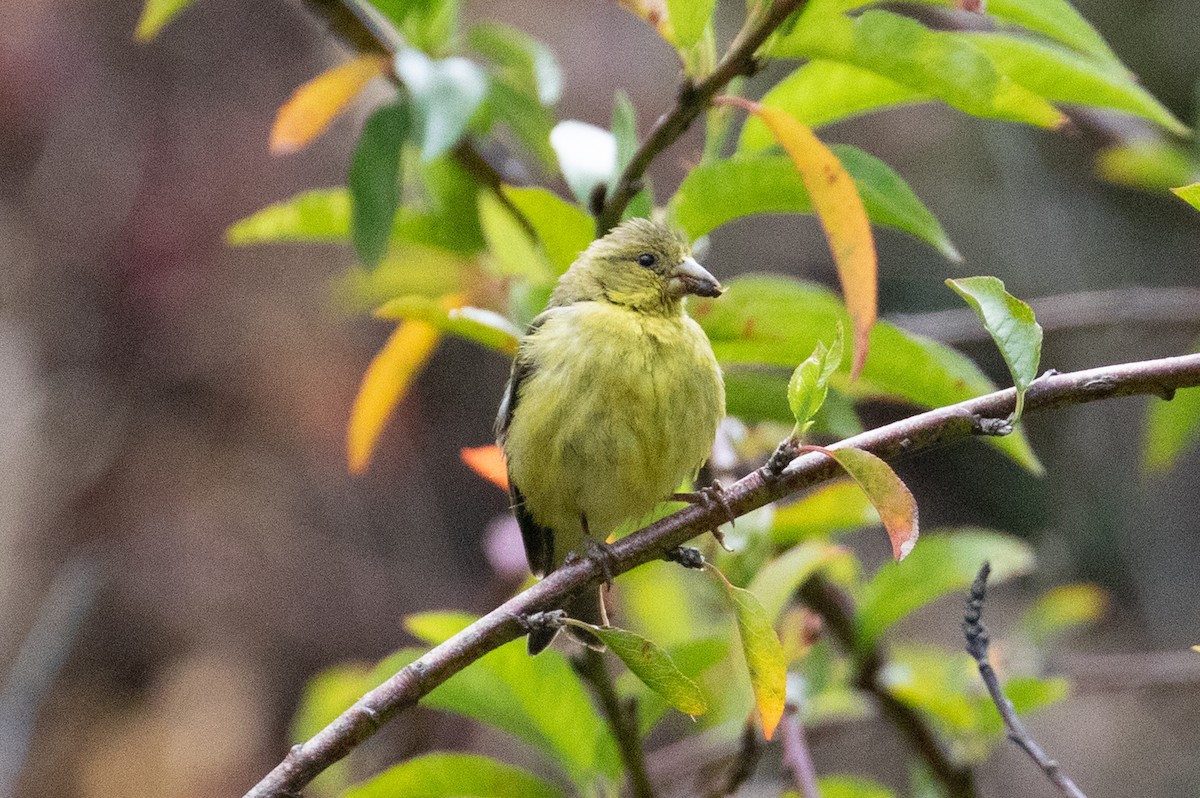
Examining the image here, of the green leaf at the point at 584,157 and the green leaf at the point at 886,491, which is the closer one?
the green leaf at the point at 886,491

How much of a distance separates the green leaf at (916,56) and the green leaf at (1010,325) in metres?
0.50

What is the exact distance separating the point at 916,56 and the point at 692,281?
2.80 ft

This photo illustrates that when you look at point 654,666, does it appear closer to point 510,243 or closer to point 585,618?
point 585,618

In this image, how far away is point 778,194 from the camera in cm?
222

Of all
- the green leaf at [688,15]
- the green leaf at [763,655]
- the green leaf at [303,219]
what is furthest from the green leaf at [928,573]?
the green leaf at [303,219]

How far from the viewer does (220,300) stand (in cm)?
625

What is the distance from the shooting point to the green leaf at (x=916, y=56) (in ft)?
6.48

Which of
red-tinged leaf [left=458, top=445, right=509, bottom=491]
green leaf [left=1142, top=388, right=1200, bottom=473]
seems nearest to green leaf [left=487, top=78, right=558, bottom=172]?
red-tinged leaf [left=458, top=445, right=509, bottom=491]

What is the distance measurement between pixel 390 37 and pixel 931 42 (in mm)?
1250

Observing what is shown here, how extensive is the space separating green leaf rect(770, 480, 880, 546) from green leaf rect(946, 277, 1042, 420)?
1001mm

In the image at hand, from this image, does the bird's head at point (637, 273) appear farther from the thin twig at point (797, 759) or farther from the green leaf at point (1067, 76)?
the thin twig at point (797, 759)

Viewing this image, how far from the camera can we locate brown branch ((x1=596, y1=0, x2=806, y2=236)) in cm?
201

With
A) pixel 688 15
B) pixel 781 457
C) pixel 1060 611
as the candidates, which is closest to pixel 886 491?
pixel 781 457

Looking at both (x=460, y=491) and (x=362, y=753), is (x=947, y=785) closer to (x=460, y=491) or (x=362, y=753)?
(x=362, y=753)
